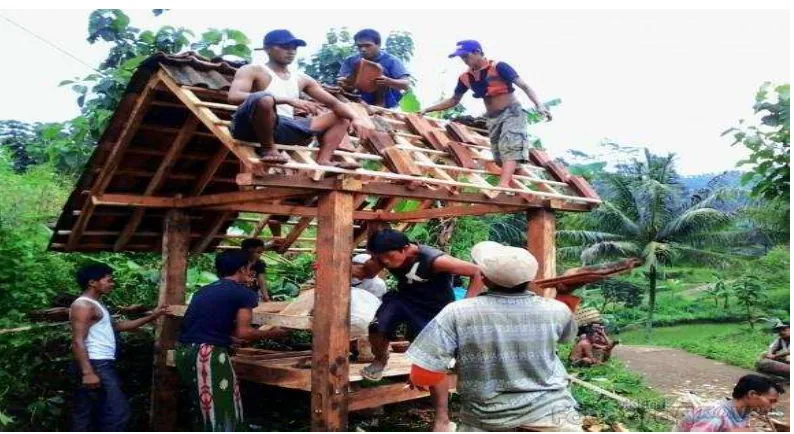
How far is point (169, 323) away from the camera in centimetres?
738

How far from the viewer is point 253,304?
565 centimetres

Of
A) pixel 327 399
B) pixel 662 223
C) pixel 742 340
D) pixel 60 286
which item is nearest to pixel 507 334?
pixel 327 399

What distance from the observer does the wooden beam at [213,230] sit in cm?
835

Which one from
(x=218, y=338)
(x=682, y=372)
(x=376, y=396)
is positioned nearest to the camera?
(x=218, y=338)

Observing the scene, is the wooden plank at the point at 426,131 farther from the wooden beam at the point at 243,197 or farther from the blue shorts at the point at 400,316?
the blue shorts at the point at 400,316

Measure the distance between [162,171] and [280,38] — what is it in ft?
7.51

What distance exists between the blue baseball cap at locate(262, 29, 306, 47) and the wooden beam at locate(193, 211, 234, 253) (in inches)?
123

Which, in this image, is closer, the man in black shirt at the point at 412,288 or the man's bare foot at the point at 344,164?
the man in black shirt at the point at 412,288

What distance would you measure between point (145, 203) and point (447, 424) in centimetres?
401

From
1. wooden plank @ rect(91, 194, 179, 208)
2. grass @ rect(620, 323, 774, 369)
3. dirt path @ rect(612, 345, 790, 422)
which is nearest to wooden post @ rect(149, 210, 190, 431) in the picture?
wooden plank @ rect(91, 194, 179, 208)

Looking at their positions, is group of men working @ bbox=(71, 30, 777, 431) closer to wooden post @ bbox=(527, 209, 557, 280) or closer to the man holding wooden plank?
wooden post @ bbox=(527, 209, 557, 280)

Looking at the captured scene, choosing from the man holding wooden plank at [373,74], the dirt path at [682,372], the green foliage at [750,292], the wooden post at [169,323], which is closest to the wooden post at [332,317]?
the wooden post at [169,323]

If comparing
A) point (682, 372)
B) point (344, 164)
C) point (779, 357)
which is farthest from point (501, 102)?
point (682, 372)

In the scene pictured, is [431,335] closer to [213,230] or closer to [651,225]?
[213,230]
